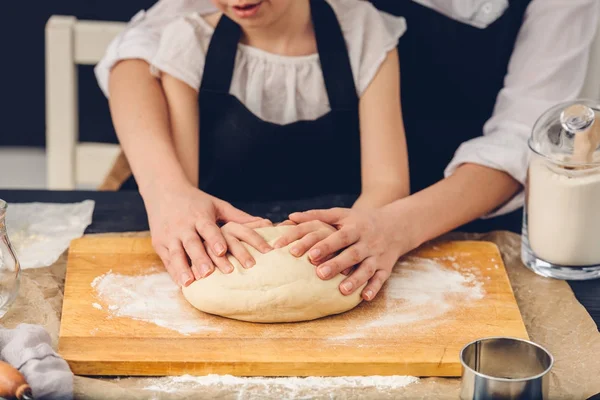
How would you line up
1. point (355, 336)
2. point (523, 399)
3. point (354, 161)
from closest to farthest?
point (523, 399) < point (355, 336) < point (354, 161)

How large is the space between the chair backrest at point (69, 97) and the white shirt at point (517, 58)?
0.15 m

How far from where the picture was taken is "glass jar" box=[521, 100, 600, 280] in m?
1.24

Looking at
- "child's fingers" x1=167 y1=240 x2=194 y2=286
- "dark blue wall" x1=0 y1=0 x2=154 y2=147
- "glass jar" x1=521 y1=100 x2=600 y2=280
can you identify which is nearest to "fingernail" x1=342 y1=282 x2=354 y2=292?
"child's fingers" x1=167 y1=240 x2=194 y2=286

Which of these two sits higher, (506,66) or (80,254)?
(506,66)

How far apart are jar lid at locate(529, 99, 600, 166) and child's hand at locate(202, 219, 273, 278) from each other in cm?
44

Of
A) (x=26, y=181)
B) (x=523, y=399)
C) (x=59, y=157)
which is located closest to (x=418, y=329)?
(x=523, y=399)

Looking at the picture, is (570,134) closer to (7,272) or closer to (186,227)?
(186,227)

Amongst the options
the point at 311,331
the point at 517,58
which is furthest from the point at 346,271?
the point at 517,58

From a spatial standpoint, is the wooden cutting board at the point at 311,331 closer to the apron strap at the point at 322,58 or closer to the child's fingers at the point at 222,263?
the child's fingers at the point at 222,263

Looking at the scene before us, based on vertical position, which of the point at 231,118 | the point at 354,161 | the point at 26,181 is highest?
the point at 231,118

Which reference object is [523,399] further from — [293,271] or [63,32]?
[63,32]

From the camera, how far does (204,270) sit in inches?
47.5

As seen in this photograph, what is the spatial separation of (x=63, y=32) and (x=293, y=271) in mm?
884

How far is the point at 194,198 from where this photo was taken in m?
1.34
